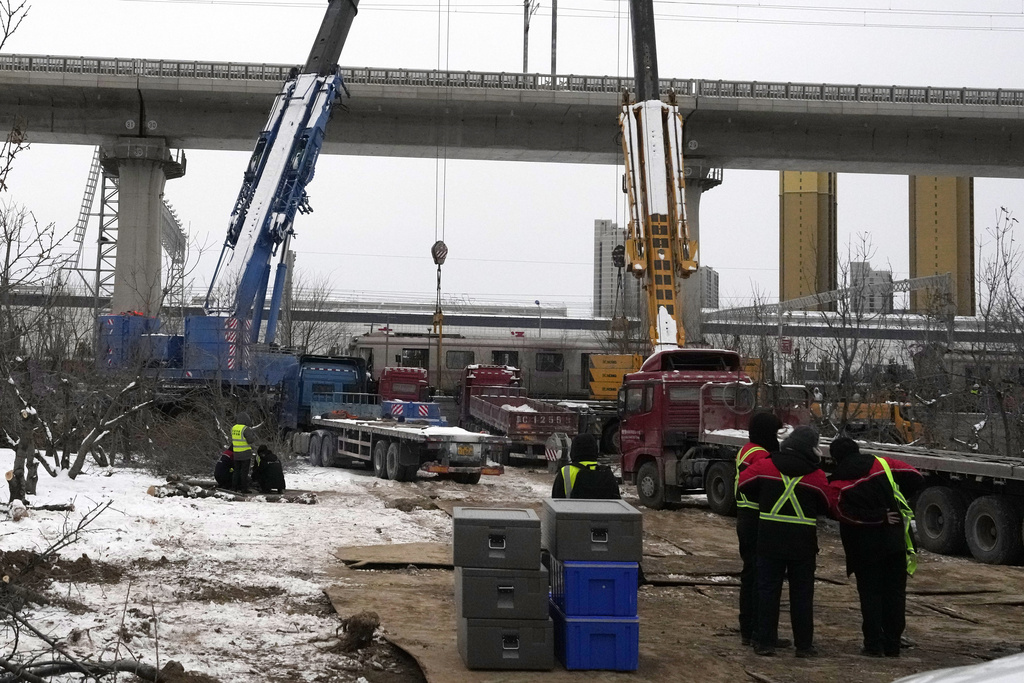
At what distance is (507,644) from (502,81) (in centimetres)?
3320

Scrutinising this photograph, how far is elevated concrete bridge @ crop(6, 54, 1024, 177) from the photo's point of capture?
38000 millimetres

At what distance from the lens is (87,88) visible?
37938 mm

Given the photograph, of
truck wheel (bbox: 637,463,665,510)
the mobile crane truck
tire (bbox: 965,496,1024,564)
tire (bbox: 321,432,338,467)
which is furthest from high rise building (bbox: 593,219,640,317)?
tire (bbox: 965,496,1024,564)

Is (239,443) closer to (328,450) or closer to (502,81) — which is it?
(328,450)

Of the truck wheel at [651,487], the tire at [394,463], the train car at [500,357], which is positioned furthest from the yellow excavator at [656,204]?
the train car at [500,357]

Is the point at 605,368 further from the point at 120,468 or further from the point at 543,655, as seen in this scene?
the point at 543,655

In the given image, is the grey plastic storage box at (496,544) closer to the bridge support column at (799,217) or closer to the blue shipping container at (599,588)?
the blue shipping container at (599,588)

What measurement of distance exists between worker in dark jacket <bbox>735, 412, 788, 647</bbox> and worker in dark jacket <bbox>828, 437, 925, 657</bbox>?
533 millimetres

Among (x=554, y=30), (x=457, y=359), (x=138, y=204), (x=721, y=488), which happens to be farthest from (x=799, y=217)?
(x=721, y=488)

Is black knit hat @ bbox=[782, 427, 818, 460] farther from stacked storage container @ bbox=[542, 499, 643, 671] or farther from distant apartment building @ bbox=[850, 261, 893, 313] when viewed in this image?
distant apartment building @ bbox=[850, 261, 893, 313]

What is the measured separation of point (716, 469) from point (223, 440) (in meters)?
9.44

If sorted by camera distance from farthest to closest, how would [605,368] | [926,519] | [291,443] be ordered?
1. [605,368]
2. [291,443]
3. [926,519]

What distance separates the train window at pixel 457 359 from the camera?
45.7 m

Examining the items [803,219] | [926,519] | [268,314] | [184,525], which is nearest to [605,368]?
[268,314]
